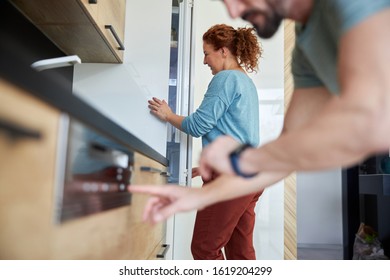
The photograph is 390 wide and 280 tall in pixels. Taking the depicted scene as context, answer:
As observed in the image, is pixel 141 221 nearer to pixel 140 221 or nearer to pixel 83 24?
pixel 140 221

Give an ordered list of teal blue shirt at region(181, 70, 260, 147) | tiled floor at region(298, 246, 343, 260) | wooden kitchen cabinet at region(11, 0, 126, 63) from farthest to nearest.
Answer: tiled floor at region(298, 246, 343, 260)
teal blue shirt at region(181, 70, 260, 147)
wooden kitchen cabinet at region(11, 0, 126, 63)

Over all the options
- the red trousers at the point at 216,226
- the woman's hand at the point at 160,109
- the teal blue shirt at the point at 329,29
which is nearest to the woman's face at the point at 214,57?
the woman's hand at the point at 160,109

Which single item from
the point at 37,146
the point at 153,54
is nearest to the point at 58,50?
the point at 153,54

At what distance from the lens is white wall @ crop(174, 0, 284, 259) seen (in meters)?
1.67

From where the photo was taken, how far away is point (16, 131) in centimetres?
37

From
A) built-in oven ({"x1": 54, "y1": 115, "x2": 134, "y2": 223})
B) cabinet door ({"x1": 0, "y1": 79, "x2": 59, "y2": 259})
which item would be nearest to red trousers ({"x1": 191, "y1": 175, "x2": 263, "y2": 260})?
built-in oven ({"x1": 54, "y1": 115, "x2": 134, "y2": 223})

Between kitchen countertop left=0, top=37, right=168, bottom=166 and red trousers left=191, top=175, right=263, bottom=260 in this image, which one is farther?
red trousers left=191, top=175, right=263, bottom=260

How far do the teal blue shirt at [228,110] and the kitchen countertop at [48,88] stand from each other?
628 mm

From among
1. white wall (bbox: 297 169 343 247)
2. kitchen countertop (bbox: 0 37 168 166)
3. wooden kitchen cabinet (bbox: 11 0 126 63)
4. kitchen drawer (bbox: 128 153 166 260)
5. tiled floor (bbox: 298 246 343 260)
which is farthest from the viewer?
white wall (bbox: 297 169 343 247)

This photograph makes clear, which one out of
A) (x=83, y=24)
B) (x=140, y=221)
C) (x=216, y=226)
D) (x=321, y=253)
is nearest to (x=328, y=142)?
(x=140, y=221)

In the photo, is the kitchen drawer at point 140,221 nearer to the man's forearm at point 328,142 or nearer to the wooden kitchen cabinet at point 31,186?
the wooden kitchen cabinet at point 31,186

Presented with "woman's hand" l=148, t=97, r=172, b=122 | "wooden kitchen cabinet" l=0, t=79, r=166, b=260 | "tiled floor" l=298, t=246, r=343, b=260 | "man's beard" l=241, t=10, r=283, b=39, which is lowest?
"tiled floor" l=298, t=246, r=343, b=260

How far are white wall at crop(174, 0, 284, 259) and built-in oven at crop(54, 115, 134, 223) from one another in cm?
98

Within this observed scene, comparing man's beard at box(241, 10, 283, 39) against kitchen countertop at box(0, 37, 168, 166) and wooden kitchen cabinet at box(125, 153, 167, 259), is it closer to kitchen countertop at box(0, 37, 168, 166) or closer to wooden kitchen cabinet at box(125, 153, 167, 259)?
kitchen countertop at box(0, 37, 168, 166)
